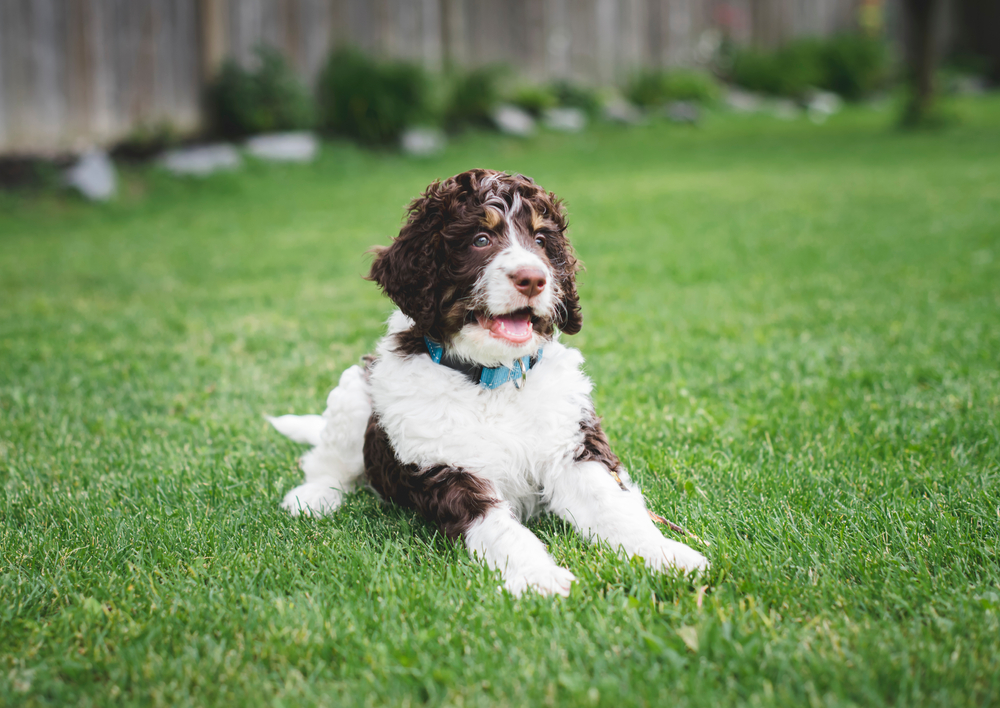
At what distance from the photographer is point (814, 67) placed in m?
21.7

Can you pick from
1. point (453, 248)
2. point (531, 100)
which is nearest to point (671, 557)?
point (453, 248)

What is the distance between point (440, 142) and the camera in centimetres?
1477

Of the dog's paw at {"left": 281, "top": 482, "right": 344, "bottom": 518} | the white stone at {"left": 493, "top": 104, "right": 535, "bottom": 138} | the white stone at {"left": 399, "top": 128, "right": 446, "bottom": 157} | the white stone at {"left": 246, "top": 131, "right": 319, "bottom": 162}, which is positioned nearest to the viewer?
the dog's paw at {"left": 281, "top": 482, "right": 344, "bottom": 518}

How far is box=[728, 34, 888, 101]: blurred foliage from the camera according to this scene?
21.1 meters

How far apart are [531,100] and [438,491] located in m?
15.2

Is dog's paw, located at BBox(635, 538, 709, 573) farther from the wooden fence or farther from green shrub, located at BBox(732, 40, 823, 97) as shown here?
green shrub, located at BBox(732, 40, 823, 97)

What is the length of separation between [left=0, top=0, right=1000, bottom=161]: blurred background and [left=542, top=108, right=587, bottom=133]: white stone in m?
0.16

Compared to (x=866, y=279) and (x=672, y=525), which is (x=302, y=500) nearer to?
(x=672, y=525)

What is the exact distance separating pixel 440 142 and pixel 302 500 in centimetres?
1231

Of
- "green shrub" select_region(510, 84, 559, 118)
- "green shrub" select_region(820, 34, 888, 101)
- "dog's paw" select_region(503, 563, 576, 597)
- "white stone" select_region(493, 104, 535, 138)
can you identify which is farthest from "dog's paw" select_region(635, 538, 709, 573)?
"green shrub" select_region(820, 34, 888, 101)

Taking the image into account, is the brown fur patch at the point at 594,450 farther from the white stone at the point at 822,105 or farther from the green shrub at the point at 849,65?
the green shrub at the point at 849,65

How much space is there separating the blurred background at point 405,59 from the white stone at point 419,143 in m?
0.20

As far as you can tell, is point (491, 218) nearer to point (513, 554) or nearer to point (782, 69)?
point (513, 554)

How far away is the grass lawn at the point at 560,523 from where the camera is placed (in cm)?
211
